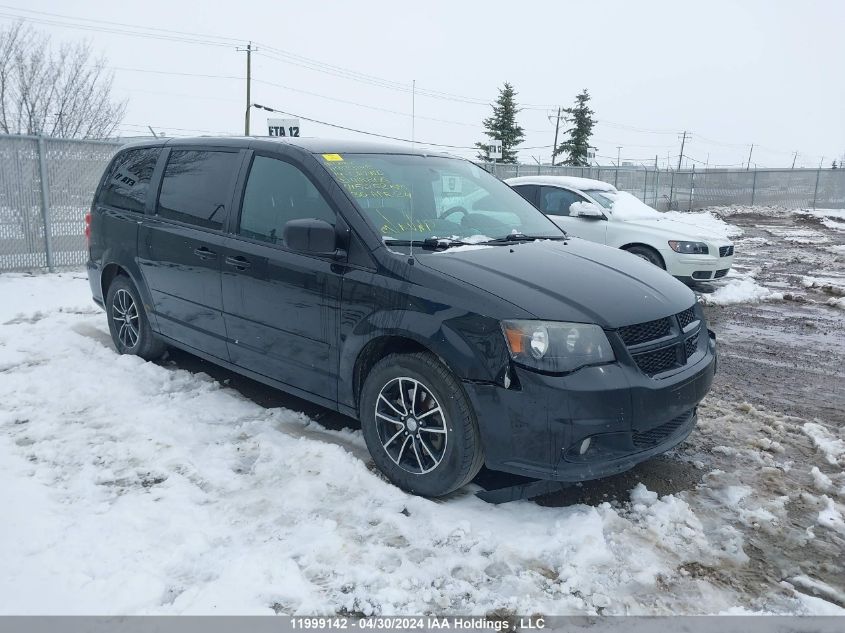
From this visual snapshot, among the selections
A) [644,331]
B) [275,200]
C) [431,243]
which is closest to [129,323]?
[275,200]

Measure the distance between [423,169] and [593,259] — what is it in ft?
4.38

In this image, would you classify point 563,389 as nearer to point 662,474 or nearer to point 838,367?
point 662,474

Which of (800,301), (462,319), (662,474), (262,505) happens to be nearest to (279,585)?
(262,505)

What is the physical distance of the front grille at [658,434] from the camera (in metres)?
3.25

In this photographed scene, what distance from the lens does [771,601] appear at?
9.04ft

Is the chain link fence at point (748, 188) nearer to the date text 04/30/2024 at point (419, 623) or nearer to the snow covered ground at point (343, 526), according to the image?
the snow covered ground at point (343, 526)

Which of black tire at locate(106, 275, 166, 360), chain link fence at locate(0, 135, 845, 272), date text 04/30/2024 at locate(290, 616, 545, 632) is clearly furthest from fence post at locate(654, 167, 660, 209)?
date text 04/30/2024 at locate(290, 616, 545, 632)

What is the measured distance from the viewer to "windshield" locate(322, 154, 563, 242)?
389 centimetres

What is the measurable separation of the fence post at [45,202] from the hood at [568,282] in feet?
27.2

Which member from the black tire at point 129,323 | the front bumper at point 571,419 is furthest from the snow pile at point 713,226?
the black tire at point 129,323

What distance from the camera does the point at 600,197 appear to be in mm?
10125

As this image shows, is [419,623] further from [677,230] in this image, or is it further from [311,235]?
[677,230]

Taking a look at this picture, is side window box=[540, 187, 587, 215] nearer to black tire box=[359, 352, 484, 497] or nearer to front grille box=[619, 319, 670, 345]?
front grille box=[619, 319, 670, 345]

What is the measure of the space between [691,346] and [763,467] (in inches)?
39.2
